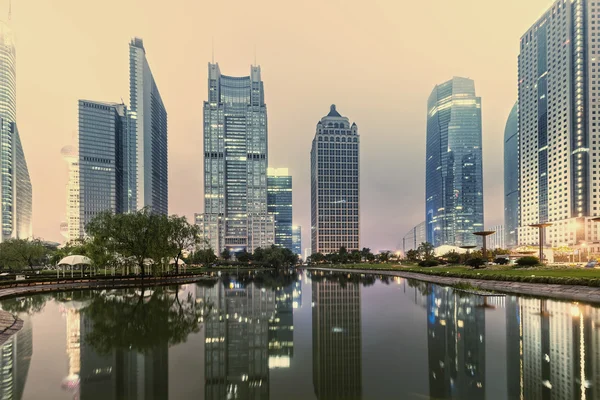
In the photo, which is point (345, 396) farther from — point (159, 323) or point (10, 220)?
point (10, 220)

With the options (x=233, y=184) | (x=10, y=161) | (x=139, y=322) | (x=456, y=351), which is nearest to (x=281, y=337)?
(x=456, y=351)

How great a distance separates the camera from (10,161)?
170750 millimetres

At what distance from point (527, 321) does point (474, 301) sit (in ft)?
26.7

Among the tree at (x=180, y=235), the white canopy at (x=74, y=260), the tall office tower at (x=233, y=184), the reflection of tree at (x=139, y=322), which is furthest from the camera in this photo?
the tall office tower at (x=233, y=184)

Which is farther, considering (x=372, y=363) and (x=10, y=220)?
(x=10, y=220)

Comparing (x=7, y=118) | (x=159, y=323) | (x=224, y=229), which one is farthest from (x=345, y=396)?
(x=7, y=118)

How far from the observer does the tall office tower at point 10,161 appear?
16462 centimetres

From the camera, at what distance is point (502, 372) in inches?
412

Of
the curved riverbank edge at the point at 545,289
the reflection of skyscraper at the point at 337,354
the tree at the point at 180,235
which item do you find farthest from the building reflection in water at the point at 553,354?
the tree at the point at 180,235

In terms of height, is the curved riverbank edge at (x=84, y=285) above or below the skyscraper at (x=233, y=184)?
below

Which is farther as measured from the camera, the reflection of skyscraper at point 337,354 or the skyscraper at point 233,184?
the skyscraper at point 233,184

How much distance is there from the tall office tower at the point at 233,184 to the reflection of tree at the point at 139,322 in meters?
164

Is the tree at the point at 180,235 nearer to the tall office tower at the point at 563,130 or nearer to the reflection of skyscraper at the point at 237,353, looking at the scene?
the reflection of skyscraper at the point at 237,353

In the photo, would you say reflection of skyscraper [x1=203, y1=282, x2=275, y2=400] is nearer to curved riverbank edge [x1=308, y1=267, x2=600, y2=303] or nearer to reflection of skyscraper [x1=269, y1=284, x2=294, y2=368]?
reflection of skyscraper [x1=269, y1=284, x2=294, y2=368]
